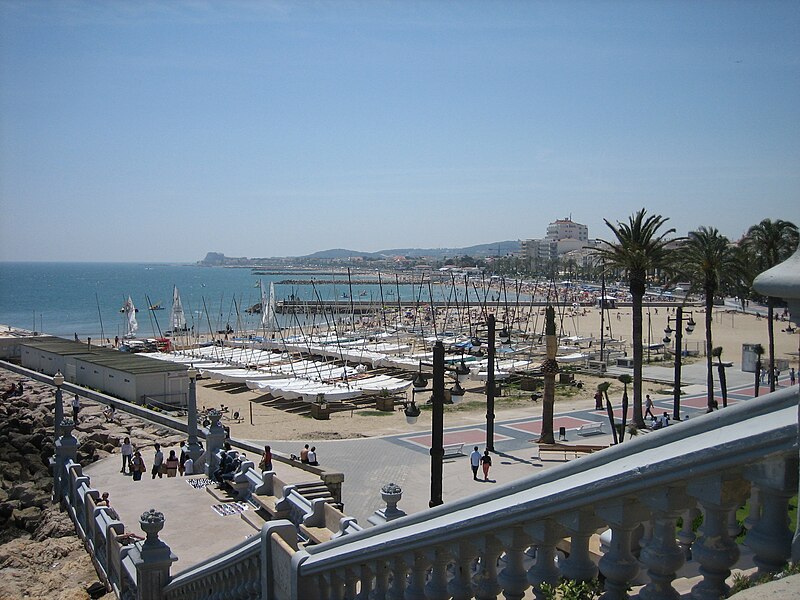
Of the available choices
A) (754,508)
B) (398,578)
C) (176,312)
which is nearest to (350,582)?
(398,578)

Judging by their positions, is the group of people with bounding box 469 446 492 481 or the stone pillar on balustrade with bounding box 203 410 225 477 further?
the group of people with bounding box 469 446 492 481

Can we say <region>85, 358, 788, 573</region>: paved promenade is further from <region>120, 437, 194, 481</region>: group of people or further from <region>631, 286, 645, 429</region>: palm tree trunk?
<region>631, 286, 645, 429</region>: palm tree trunk

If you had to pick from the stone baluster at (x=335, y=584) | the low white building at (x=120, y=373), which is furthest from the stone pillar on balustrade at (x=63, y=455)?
the stone baluster at (x=335, y=584)

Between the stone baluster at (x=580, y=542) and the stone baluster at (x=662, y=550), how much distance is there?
0.30 metres

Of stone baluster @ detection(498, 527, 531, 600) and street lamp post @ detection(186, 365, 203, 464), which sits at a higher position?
stone baluster @ detection(498, 527, 531, 600)

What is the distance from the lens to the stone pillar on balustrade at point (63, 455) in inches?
822

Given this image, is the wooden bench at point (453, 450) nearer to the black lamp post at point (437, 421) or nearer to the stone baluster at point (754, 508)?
the black lamp post at point (437, 421)

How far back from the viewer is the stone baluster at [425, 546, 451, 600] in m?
4.49

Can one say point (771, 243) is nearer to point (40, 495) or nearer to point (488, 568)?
point (40, 495)

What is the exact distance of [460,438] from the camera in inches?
1164

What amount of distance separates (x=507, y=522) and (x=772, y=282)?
6.44 feet

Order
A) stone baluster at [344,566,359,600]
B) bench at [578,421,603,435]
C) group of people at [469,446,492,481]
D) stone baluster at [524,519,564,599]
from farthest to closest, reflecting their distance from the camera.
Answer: bench at [578,421,603,435] < group of people at [469,446,492,481] < stone baluster at [344,566,359,600] < stone baluster at [524,519,564,599]

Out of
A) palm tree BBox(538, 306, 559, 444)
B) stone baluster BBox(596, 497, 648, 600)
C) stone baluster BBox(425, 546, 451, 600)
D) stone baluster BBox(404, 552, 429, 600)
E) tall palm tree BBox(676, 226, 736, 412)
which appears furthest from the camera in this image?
tall palm tree BBox(676, 226, 736, 412)

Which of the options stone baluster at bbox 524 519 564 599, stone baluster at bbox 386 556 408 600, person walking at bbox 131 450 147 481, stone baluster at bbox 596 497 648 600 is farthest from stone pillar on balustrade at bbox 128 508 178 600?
person walking at bbox 131 450 147 481
